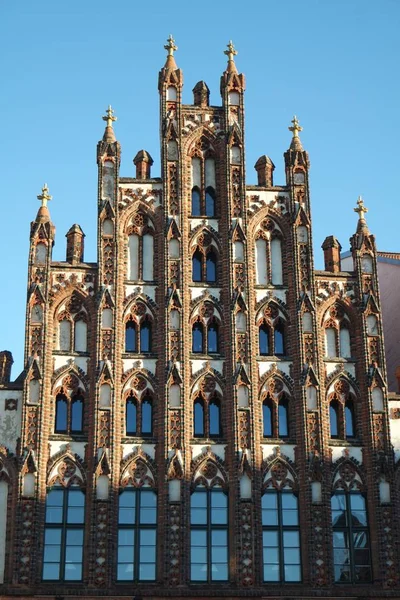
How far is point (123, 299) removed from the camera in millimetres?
31422

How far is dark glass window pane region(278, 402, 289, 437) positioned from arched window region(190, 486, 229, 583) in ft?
8.05

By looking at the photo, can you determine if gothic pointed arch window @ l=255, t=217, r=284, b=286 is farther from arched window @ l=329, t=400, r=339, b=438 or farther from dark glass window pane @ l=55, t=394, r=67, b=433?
dark glass window pane @ l=55, t=394, r=67, b=433

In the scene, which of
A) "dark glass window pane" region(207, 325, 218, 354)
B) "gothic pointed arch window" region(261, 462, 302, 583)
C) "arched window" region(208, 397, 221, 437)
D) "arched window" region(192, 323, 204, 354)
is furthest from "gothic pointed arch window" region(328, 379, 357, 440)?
"arched window" region(192, 323, 204, 354)

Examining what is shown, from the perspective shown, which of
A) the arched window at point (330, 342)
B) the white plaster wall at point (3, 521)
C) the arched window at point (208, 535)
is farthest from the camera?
the arched window at point (330, 342)

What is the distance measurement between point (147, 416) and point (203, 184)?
7413 millimetres

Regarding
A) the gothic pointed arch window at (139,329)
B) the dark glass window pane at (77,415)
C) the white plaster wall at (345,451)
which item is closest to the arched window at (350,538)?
the white plaster wall at (345,451)

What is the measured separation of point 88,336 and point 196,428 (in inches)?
158

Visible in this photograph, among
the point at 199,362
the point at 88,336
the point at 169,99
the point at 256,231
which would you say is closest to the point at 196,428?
the point at 199,362

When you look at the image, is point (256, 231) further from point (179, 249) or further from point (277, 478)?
point (277, 478)

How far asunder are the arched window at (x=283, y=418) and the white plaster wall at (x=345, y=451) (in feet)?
4.50

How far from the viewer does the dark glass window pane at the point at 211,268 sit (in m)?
32.2

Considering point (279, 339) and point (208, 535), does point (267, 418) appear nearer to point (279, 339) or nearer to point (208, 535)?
point (279, 339)

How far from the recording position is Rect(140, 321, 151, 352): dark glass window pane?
1228 inches

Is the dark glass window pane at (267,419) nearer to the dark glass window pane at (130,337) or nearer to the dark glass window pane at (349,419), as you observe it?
the dark glass window pane at (349,419)
